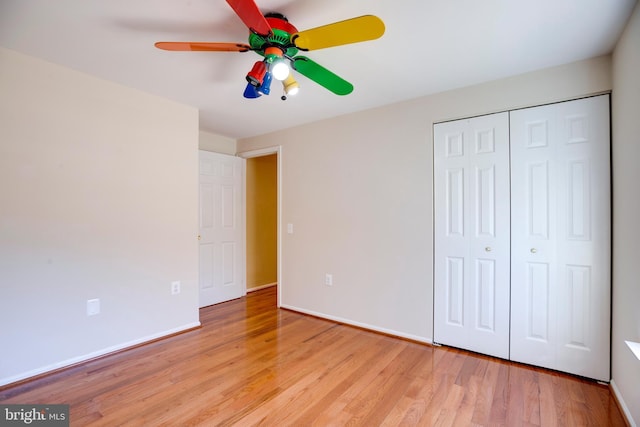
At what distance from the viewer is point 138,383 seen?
6.72ft

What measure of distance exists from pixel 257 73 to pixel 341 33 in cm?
51

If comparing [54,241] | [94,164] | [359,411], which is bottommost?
[359,411]

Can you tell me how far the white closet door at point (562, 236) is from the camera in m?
2.02

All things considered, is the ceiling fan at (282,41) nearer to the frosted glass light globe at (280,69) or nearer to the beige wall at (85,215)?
the frosted glass light globe at (280,69)

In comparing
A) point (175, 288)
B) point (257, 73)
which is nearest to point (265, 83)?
point (257, 73)

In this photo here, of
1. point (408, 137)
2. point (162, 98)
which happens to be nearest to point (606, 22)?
point (408, 137)

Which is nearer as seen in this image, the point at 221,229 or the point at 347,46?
the point at 347,46

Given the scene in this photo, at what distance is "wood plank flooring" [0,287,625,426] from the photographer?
1.71 m

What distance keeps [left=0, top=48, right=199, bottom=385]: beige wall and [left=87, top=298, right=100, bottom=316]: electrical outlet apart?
0.10 ft

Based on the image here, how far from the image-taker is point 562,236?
214cm

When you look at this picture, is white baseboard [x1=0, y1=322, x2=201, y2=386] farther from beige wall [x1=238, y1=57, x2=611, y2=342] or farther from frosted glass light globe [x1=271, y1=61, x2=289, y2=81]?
frosted glass light globe [x1=271, y1=61, x2=289, y2=81]

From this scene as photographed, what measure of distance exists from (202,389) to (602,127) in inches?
126

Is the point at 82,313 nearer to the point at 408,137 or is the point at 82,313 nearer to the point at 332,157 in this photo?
the point at 332,157

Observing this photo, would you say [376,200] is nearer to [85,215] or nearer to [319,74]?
[319,74]
